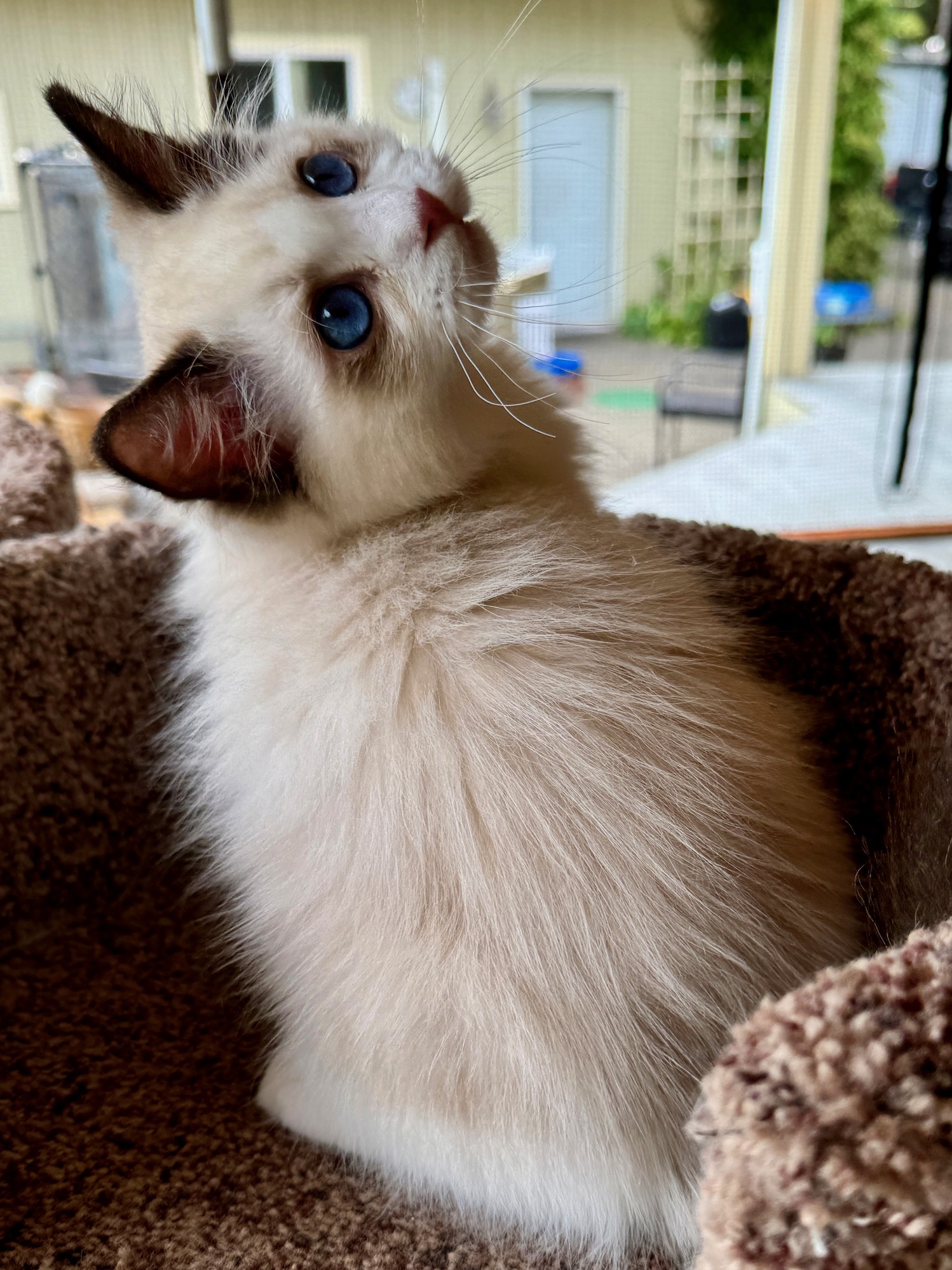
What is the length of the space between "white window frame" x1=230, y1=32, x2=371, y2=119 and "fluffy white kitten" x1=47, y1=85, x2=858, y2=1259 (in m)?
0.70

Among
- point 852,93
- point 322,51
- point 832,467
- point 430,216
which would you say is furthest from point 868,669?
point 852,93

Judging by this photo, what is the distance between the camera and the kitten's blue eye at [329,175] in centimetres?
77

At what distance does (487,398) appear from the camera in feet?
2.66

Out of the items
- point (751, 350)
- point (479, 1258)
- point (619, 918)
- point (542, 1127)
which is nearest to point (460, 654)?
point (619, 918)

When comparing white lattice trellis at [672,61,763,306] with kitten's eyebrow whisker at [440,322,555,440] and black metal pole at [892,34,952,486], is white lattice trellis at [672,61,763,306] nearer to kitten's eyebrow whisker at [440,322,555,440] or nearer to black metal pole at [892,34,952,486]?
black metal pole at [892,34,952,486]

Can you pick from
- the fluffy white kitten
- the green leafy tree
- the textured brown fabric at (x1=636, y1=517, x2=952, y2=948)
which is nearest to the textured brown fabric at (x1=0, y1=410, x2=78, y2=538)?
the fluffy white kitten

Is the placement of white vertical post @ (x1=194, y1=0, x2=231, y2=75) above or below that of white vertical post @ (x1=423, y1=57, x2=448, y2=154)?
above

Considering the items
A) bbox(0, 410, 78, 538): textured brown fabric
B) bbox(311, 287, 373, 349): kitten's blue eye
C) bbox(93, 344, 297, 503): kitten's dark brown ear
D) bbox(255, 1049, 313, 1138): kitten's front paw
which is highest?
bbox(311, 287, 373, 349): kitten's blue eye

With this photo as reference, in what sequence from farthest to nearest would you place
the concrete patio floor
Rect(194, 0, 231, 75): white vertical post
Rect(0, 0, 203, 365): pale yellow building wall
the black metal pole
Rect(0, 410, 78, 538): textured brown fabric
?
1. the concrete patio floor
2. the black metal pole
3. Rect(0, 0, 203, 365): pale yellow building wall
4. Rect(194, 0, 231, 75): white vertical post
5. Rect(0, 410, 78, 538): textured brown fabric

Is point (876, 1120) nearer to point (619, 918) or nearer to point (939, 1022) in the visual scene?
point (939, 1022)

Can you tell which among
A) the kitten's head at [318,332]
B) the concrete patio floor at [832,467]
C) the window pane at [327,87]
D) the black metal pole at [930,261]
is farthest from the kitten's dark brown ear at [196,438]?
the black metal pole at [930,261]

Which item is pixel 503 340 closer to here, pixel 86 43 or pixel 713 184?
pixel 86 43

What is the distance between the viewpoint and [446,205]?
76 centimetres

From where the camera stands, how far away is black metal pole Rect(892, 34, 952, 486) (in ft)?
6.42
